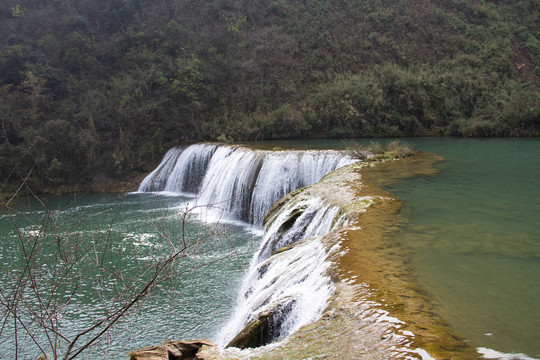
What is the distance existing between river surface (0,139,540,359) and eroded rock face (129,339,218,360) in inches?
6.9

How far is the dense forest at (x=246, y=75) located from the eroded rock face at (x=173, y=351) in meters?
18.1

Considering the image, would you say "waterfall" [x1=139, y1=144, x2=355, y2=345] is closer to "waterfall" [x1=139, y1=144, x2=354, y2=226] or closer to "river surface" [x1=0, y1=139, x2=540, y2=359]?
"waterfall" [x1=139, y1=144, x2=354, y2=226]

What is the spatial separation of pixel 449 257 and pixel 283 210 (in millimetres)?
4590

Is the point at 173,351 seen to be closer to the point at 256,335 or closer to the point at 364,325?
the point at 256,335

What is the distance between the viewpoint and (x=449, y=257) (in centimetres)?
471

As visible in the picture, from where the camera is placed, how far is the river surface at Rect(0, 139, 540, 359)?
337 cm

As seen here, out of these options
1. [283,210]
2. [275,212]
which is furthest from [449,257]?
[275,212]

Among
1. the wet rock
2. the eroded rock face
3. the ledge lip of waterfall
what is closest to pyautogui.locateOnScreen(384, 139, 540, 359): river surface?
the ledge lip of waterfall

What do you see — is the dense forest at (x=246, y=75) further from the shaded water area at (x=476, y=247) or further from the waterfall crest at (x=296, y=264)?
the waterfall crest at (x=296, y=264)

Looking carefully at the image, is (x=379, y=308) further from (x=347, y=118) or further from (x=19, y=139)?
(x=19, y=139)

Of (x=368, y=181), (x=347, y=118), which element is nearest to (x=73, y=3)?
(x=347, y=118)

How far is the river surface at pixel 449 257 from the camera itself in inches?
133

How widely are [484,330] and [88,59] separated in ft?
95.9

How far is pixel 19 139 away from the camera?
21469 millimetres
